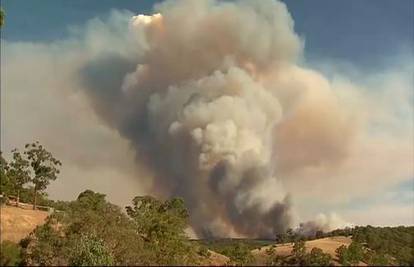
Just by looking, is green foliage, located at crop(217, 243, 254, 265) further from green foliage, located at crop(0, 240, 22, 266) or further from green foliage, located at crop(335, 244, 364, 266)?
green foliage, located at crop(0, 240, 22, 266)

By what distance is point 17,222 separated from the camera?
12050 centimetres

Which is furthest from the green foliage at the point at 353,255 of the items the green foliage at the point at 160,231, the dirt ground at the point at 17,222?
the dirt ground at the point at 17,222

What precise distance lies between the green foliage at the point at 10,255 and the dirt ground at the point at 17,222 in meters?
16.7

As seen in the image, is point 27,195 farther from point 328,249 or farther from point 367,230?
A: point 367,230

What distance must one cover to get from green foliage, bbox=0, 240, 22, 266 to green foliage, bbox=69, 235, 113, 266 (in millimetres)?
9465

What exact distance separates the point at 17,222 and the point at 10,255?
30485 millimetres

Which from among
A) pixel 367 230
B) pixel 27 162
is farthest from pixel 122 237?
pixel 367 230

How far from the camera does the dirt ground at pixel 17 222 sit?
114012 mm

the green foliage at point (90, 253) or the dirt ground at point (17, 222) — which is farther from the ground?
the dirt ground at point (17, 222)

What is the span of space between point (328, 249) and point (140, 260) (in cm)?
11495

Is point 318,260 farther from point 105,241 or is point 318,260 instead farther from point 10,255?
point 10,255

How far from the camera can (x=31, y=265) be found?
95.2 meters

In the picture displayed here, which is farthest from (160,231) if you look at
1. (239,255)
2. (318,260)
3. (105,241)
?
(318,260)

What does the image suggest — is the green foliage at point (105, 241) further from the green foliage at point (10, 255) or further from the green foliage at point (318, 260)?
the green foliage at point (318, 260)
